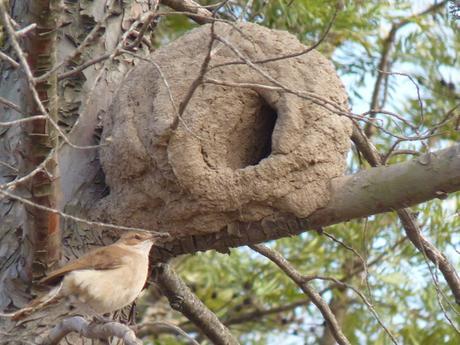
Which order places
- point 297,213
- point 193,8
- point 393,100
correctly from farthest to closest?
point 393,100, point 193,8, point 297,213

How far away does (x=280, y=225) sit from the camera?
5238 millimetres

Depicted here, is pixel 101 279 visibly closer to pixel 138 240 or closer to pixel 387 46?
pixel 138 240

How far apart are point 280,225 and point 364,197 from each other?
475mm

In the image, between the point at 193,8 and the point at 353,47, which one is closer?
the point at 193,8

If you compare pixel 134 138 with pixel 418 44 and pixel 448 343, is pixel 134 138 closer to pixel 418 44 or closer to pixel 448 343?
pixel 448 343

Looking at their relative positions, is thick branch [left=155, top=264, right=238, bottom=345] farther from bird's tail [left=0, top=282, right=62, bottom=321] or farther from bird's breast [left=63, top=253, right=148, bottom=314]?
bird's tail [left=0, top=282, right=62, bottom=321]

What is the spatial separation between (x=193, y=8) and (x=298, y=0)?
2.08m

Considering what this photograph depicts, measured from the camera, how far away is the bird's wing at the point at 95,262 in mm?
5012

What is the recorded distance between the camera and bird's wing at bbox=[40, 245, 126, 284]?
5.01m

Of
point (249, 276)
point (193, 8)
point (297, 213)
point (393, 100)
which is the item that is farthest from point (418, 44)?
point (297, 213)

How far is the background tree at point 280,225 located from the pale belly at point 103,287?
16 cm

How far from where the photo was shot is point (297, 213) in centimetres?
519

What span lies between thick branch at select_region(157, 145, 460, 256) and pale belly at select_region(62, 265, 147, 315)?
1.12ft

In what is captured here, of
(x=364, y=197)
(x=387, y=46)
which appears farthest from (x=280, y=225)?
(x=387, y=46)
